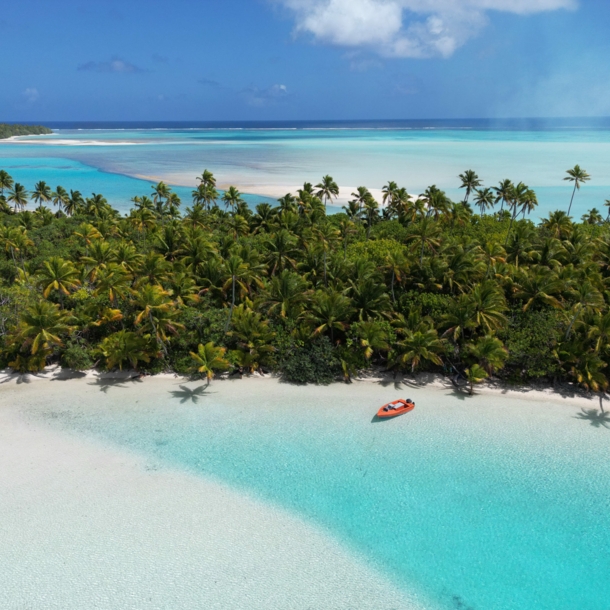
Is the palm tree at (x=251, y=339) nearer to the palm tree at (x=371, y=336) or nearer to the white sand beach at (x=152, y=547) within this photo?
the palm tree at (x=371, y=336)

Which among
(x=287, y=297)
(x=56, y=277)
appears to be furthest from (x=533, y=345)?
(x=56, y=277)

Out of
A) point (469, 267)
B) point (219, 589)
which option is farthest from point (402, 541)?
point (469, 267)

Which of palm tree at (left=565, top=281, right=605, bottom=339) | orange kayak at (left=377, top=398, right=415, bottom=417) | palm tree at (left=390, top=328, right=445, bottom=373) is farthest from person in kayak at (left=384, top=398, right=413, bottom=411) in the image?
palm tree at (left=565, top=281, right=605, bottom=339)

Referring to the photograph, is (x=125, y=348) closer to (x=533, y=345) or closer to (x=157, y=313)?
(x=157, y=313)

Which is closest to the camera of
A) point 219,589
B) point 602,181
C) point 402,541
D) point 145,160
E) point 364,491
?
point 219,589

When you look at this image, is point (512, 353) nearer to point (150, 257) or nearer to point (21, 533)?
point (150, 257)

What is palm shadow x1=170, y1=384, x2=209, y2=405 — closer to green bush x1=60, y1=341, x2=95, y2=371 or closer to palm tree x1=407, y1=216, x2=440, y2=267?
green bush x1=60, y1=341, x2=95, y2=371
